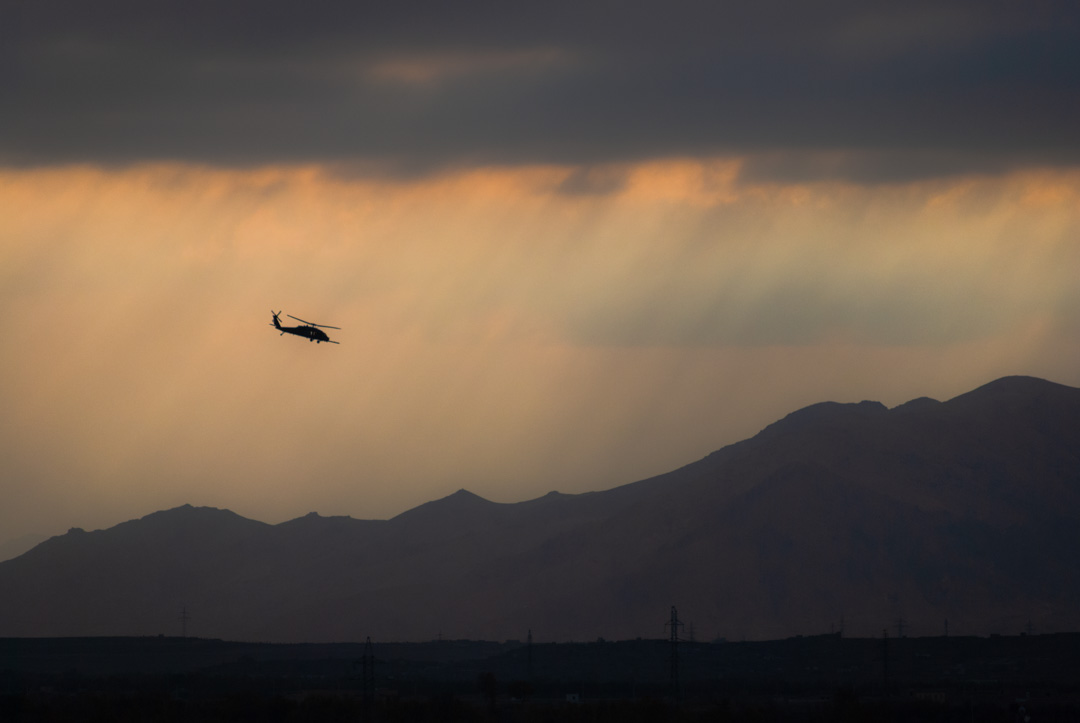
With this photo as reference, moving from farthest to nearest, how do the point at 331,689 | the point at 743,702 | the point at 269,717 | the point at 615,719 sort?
the point at 331,689 → the point at 743,702 → the point at 269,717 → the point at 615,719

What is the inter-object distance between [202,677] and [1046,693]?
351ft

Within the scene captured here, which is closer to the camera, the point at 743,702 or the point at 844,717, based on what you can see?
the point at 844,717

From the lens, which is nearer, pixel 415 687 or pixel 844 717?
pixel 844 717

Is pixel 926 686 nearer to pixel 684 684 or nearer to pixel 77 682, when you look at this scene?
pixel 684 684

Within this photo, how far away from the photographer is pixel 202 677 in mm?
196250

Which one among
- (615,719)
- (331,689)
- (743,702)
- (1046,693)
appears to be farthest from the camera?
(331,689)

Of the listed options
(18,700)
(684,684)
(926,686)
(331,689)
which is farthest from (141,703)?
(926,686)

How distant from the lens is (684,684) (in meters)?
193

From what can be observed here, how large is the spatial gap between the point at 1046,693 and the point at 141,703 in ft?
333

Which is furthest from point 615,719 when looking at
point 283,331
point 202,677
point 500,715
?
point 202,677

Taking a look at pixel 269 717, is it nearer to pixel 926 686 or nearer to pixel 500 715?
pixel 500 715

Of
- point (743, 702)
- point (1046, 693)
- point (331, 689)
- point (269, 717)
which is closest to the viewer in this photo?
point (269, 717)

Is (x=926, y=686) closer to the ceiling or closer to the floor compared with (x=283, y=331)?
closer to the floor

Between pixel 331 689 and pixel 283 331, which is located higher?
pixel 283 331
